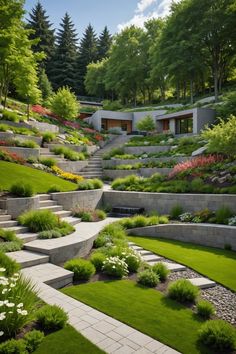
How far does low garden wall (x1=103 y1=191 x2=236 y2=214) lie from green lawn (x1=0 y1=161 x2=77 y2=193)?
6.60ft

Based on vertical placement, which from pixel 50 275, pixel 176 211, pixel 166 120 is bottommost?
pixel 50 275

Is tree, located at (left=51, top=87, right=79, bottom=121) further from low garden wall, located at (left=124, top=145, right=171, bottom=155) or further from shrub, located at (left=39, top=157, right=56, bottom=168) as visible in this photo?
shrub, located at (left=39, top=157, right=56, bottom=168)

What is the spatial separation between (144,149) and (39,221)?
46.0 feet

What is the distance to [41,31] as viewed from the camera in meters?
47.2

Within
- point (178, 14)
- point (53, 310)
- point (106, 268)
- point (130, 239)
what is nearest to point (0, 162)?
point (130, 239)

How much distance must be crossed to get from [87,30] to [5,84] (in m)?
40.9

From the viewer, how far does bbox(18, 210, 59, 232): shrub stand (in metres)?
8.18

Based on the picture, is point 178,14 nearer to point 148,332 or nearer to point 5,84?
point 5,84

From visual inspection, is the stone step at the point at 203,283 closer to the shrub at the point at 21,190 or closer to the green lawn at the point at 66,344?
the green lawn at the point at 66,344

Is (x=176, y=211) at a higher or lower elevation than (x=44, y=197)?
lower

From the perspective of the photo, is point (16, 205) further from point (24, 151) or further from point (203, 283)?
point (24, 151)

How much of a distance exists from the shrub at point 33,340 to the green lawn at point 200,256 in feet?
13.1

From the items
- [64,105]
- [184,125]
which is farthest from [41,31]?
[184,125]

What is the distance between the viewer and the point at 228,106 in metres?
22.5
